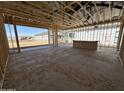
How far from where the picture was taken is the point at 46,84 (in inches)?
69.1

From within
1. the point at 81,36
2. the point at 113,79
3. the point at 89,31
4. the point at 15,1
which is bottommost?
the point at 113,79

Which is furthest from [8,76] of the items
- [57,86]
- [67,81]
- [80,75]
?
[80,75]

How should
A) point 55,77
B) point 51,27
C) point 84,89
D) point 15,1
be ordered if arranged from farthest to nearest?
point 51,27 → point 15,1 → point 55,77 → point 84,89

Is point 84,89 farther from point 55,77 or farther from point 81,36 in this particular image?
point 81,36

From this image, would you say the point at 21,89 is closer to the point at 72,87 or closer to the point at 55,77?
the point at 55,77

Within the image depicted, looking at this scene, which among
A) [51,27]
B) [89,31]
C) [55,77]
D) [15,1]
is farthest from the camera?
[89,31]

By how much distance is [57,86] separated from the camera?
168 cm

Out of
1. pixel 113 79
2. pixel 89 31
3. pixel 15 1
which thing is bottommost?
pixel 113 79

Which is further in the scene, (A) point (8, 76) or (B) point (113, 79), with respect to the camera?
(A) point (8, 76)

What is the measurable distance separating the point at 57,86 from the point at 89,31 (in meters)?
9.00

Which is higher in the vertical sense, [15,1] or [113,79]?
[15,1]

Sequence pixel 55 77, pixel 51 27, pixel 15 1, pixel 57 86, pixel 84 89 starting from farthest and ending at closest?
pixel 51 27
pixel 15 1
pixel 55 77
pixel 57 86
pixel 84 89

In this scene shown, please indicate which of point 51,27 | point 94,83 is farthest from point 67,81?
point 51,27

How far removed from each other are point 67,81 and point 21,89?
116cm
